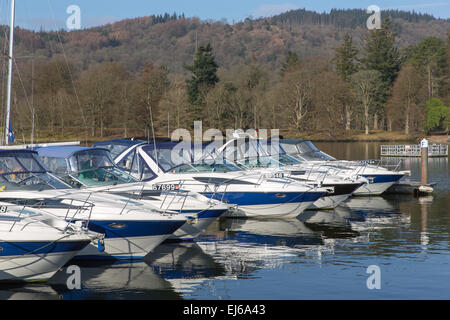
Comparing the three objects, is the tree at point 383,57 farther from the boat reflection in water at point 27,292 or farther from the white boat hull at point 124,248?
the boat reflection in water at point 27,292

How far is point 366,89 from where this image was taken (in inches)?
4146

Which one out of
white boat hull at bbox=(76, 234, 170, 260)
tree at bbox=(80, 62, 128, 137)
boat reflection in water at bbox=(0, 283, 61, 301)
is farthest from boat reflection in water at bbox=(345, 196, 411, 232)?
tree at bbox=(80, 62, 128, 137)

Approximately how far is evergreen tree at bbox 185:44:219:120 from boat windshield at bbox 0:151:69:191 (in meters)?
82.9

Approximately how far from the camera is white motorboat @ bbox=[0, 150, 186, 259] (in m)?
16.6

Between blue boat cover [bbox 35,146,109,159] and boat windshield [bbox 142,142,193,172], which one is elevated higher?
blue boat cover [bbox 35,146,109,159]

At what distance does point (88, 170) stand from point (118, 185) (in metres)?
1.19

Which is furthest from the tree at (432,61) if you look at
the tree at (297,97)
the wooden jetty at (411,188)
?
the wooden jetty at (411,188)

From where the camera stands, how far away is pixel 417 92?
105m

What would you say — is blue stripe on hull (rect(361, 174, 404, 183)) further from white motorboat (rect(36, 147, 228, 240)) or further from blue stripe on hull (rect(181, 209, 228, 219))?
blue stripe on hull (rect(181, 209, 228, 219))

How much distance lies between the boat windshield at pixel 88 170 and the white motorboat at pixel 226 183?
215cm
